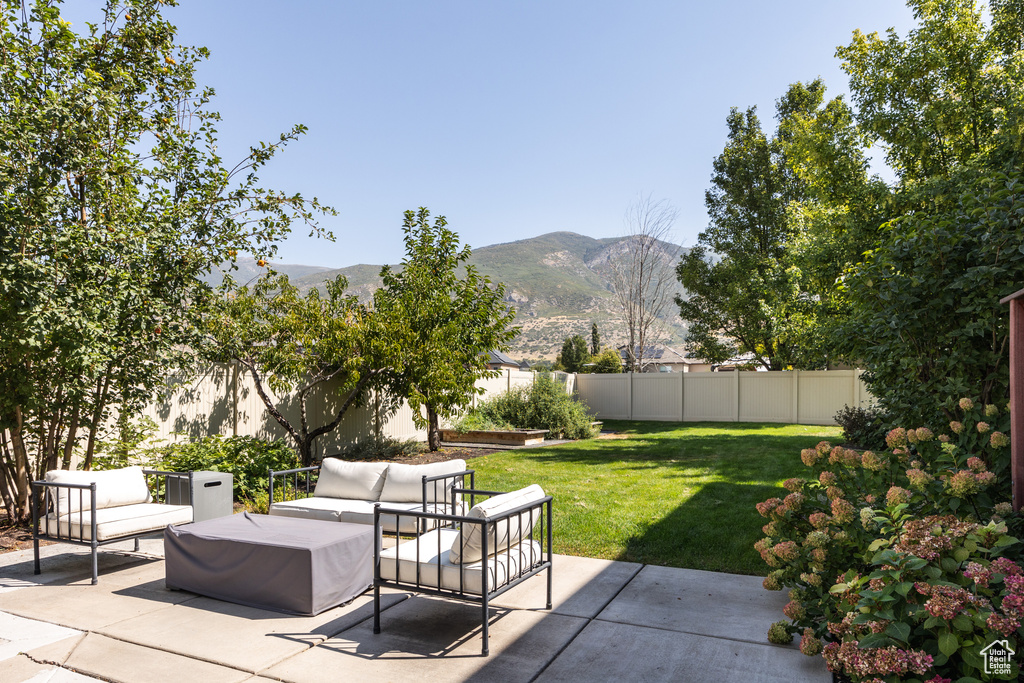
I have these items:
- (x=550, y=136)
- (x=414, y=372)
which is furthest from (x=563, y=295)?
(x=414, y=372)

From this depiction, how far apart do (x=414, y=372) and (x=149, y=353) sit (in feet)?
16.0

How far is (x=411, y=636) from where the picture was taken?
13.0ft

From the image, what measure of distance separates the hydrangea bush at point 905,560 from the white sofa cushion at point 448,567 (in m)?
1.63

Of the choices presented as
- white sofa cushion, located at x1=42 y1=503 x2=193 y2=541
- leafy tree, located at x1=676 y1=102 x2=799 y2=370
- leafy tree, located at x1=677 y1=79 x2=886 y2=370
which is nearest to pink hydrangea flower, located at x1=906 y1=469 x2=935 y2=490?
white sofa cushion, located at x1=42 y1=503 x2=193 y2=541

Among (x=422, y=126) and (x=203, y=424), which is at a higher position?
(x=422, y=126)

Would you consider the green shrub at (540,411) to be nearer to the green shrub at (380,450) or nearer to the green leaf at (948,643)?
the green shrub at (380,450)

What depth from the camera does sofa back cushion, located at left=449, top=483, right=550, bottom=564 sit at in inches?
155

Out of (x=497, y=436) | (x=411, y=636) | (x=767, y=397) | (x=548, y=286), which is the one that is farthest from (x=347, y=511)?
(x=548, y=286)

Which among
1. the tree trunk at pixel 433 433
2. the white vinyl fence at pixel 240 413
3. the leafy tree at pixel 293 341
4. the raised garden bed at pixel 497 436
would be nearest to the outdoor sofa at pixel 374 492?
the white vinyl fence at pixel 240 413

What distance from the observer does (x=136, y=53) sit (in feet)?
23.9

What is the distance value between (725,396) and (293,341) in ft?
52.1

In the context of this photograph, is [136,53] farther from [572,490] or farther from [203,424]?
[572,490]

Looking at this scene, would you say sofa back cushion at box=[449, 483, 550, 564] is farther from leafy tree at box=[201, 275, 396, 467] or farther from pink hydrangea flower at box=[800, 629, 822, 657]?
leafy tree at box=[201, 275, 396, 467]

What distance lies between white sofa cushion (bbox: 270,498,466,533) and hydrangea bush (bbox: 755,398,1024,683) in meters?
3.10
